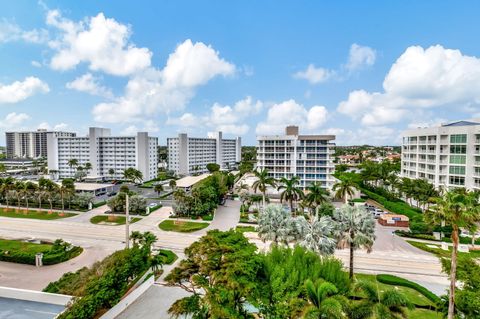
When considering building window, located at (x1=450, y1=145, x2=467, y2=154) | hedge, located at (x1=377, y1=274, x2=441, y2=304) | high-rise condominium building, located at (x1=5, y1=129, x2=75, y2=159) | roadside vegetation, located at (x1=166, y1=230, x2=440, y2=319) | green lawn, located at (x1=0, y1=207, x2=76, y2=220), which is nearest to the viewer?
roadside vegetation, located at (x1=166, y1=230, x2=440, y2=319)

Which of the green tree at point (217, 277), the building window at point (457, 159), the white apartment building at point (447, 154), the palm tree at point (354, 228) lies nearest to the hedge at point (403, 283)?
the palm tree at point (354, 228)

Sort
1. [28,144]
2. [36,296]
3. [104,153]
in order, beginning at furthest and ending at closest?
[28,144], [104,153], [36,296]

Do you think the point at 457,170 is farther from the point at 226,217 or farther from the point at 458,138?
the point at 226,217

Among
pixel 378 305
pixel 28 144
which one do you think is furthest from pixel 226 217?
pixel 28 144

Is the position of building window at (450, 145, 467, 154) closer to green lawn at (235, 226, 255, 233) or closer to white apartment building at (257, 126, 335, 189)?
white apartment building at (257, 126, 335, 189)

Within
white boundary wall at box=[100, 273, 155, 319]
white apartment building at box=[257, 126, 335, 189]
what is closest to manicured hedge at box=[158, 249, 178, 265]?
white boundary wall at box=[100, 273, 155, 319]

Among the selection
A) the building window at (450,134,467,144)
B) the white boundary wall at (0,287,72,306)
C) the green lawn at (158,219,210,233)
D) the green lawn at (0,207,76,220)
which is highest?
the building window at (450,134,467,144)

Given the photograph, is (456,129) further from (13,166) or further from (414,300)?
→ (13,166)
